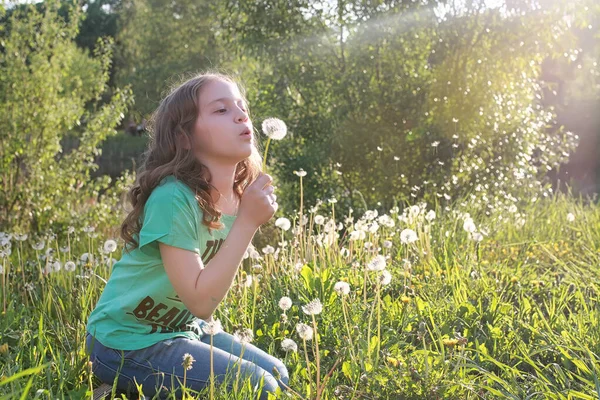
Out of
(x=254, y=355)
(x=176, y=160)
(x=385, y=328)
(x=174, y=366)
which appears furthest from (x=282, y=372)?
(x=176, y=160)

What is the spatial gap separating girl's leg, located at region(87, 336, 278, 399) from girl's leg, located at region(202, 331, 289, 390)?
0.09 m

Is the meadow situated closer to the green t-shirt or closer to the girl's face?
the green t-shirt

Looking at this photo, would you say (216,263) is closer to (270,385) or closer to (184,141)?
(270,385)

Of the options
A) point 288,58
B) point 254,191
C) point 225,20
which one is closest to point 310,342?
point 254,191

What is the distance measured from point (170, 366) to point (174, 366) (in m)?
0.02

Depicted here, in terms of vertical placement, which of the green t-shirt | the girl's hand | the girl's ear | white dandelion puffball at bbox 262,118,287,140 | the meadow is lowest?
the meadow

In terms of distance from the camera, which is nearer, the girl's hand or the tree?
the girl's hand

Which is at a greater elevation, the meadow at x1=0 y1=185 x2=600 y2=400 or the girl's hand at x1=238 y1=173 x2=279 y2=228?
the girl's hand at x1=238 y1=173 x2=279 y2=228

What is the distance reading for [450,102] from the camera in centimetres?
736

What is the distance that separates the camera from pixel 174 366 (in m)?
2.38

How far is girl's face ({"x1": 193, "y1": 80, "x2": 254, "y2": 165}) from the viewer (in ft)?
8.16

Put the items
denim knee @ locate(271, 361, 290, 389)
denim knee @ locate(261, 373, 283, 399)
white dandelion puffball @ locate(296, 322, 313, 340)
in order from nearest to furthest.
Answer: white dandelion puffball @ locate(296, 322, 313, 340) → denim knee @ locate(261, 373, 283, 399) → denim knee @ locate(271, 361, 290, 389)

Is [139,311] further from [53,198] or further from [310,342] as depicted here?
[53,198]

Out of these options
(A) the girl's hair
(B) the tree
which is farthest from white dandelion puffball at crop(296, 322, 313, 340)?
(B) the tree
